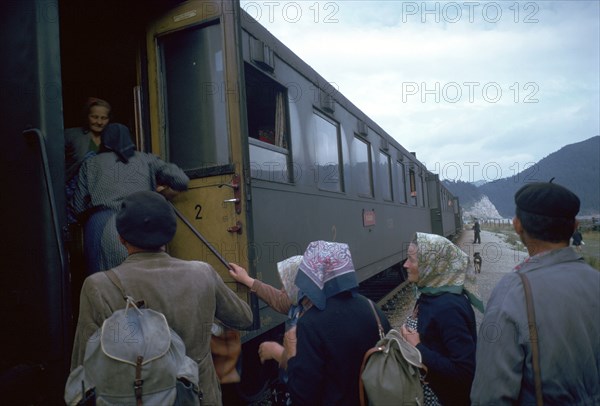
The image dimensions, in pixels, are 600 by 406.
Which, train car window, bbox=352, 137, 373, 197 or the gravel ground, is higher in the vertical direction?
train car window, bbox=352, 137, 373, 197

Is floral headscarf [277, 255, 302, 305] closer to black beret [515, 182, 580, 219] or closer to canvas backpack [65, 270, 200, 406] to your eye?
canvas backpack [65, 270, 200, 406]

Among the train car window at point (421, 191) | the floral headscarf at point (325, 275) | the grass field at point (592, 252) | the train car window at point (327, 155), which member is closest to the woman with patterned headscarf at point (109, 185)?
the floral headscarf at point (325, 275)

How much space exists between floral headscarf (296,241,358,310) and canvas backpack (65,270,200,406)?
0.56 meters

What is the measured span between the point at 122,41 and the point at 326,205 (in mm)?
2443

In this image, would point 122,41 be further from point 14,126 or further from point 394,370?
point 394,370

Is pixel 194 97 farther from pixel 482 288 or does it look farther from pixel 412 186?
pixel 482 288

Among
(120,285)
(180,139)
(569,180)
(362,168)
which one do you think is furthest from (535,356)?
(569,180)

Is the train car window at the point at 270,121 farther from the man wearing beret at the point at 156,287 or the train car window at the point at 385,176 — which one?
the train car window at the point at 385,176

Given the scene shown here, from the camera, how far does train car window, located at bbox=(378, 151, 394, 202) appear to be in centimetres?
751

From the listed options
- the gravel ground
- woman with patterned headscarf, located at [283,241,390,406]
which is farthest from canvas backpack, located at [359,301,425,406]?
the gravel ground

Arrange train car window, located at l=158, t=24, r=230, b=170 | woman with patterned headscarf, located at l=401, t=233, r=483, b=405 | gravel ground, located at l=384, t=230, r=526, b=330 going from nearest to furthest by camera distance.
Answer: woman with patterned headscarf, located at l=401, t=233, r=483, b=405, train car window, located at l=158, t=24, r=230, b=170, gravel ground, located at l=384, t=230, r=526, b=330

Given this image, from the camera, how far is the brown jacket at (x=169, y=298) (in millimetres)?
1610

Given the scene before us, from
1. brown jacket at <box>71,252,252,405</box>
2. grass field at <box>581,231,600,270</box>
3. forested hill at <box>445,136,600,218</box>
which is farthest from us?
forested hill at <box>445,136,600,218</box>

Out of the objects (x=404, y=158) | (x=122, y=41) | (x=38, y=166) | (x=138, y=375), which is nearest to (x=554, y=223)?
(x=138, y=375)
